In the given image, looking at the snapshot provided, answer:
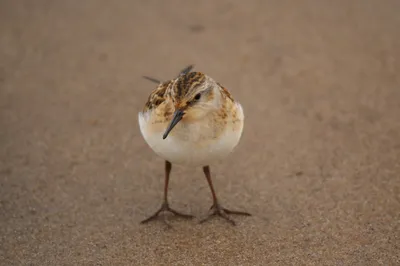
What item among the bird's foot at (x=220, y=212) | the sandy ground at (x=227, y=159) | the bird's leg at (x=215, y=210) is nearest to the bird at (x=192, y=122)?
the bird's leg at (x=215, y=210)

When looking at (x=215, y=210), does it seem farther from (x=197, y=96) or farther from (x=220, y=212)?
(x=197, y=96)

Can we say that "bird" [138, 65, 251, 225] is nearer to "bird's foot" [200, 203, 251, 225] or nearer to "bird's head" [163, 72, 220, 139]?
"bird's head" [163, 72, 220, 139]

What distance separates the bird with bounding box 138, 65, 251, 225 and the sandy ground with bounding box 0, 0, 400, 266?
0.64m

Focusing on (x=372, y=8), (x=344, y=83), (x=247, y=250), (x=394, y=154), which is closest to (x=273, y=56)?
(x=344, y=83)

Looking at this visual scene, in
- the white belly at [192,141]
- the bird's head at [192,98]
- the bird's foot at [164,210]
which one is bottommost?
the bird's foot at [164,210]

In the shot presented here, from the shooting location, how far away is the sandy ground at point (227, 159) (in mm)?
4160

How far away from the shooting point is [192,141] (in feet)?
12.8

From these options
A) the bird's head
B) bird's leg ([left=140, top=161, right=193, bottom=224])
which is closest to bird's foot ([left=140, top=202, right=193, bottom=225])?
bird's leg ([left=140, top=161, right=193, bottom=224])

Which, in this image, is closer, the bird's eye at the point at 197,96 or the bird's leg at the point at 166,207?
the bird's eye at the point at 197,96

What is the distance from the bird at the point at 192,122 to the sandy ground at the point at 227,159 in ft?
2.10

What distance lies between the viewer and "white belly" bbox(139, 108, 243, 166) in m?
3.88

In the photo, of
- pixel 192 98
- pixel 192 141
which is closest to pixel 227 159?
pixel 192 141

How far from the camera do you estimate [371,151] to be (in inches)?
198

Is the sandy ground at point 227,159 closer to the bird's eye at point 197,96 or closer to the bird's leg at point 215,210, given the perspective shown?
the bird's leg at point 215,210
